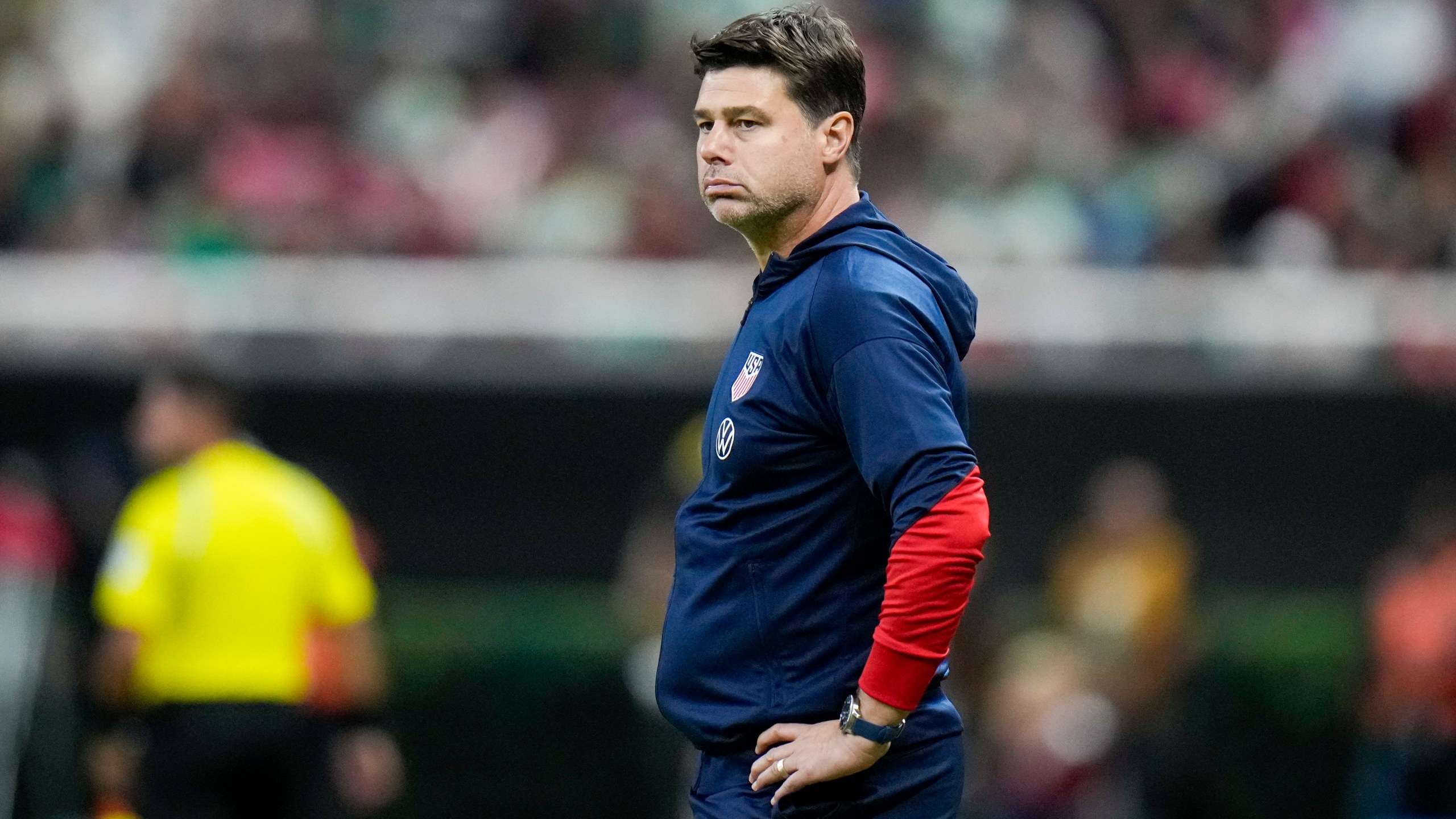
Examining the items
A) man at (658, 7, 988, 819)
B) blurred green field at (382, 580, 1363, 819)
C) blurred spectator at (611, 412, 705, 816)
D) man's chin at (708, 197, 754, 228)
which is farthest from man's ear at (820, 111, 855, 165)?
blurred green field at (382, 580, 1363, 819)

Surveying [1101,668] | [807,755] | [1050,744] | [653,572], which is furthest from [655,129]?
[807,755]

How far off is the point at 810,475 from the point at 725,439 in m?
0.16

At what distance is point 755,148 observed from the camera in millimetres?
3152

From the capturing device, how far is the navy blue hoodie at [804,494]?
9.90ft

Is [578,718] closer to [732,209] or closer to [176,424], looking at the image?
[176,424]

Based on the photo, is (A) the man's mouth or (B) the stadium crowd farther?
(B) the stadium crowd

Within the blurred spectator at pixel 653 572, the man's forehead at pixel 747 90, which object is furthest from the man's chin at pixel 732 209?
the blurred spectator at pixel 653 572

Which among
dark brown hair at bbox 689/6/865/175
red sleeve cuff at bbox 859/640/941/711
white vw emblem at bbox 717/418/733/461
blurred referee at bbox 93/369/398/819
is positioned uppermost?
dark brown hair at bbox 689/6/865/175

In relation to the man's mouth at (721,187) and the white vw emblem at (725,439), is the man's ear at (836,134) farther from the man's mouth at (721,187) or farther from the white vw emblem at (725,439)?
the white vw emblem at (725,439)

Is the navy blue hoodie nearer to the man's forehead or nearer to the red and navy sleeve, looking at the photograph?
the red and navy sleeve

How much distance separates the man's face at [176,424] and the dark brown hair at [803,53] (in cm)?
355

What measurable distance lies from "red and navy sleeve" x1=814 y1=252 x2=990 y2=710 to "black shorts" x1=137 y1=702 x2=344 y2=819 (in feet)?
12.4

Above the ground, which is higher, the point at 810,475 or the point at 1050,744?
the point at 810,475

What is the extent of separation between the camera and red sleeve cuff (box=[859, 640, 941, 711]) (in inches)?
116
